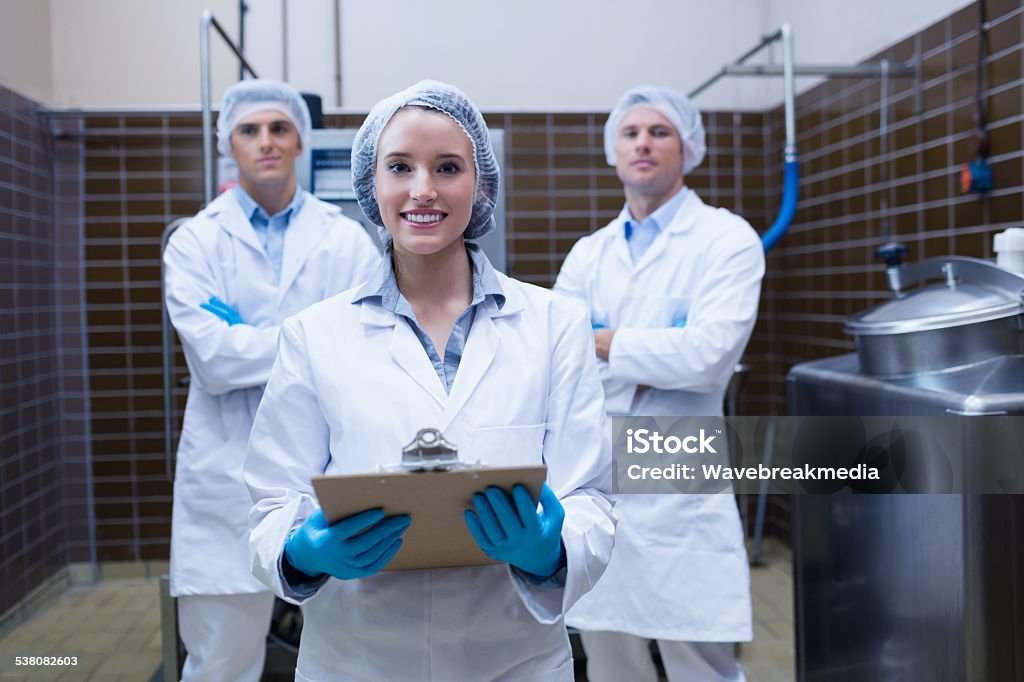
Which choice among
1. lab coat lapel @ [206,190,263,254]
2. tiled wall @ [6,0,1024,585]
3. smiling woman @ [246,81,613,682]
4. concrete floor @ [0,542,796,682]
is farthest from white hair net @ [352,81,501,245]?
tiled wall @ [6,0,1024,585]

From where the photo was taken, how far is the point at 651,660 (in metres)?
1.95

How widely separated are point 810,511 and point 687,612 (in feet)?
1.14

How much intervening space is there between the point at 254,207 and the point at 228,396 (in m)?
0.43

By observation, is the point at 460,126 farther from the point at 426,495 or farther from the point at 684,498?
the point at 684,498

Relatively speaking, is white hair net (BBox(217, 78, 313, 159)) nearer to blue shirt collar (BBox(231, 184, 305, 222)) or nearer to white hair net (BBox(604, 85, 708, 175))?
blue shirt collar (BBox(231, 184, 305, 222))

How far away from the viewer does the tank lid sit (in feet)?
5.20

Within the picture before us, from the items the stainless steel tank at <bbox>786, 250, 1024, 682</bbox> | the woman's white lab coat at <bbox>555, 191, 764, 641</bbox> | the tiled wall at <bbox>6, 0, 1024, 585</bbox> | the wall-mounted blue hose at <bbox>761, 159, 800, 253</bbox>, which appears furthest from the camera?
the tiled wall at <bbox>6, 0, 1024, 585</bbox>

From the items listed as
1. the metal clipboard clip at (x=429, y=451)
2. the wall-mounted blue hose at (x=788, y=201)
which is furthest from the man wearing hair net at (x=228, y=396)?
the wall-mounted blue hose at (x=788, y=201)

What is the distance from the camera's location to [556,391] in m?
1.15

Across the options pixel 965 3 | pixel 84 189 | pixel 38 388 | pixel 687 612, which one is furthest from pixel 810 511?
pixel 84 189

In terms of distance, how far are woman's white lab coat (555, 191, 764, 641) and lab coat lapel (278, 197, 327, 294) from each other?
0.69 m

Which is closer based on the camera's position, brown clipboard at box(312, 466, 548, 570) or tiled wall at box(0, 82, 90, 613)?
brown clipboard at box(312, 466, 548, 570)

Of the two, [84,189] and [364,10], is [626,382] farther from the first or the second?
[84,189]

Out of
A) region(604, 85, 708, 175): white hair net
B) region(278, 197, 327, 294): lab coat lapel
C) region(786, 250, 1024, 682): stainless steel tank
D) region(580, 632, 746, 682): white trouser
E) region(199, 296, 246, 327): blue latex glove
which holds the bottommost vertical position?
region(580, 632, 746, 682): white trouser
